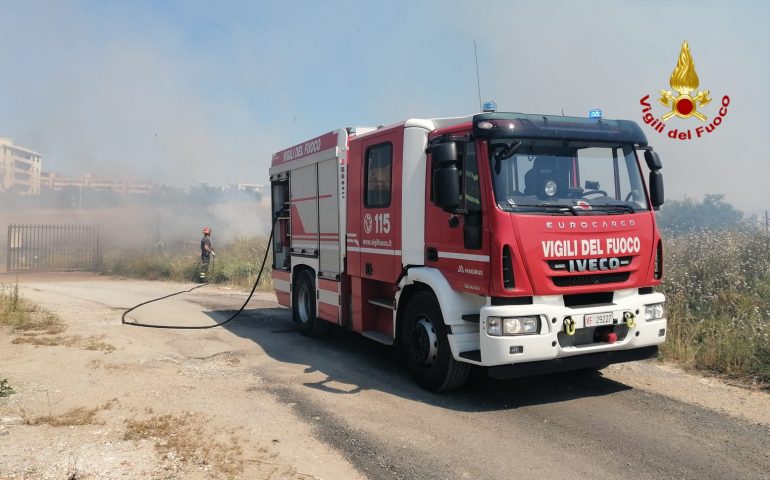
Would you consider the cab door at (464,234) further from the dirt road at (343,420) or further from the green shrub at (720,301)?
the green shrub at (720,301)

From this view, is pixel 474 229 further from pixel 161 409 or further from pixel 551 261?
pixel 161 409

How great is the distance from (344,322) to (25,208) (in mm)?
40156

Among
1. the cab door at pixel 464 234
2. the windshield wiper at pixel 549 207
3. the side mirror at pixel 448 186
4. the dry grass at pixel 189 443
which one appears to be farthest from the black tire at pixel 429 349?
the dry grass at pixel 189 443

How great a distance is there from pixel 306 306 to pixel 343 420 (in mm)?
4481

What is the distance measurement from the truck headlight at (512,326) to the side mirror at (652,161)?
2.27 meters

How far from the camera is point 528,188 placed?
580 centimetres

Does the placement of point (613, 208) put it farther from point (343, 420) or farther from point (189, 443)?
point (189, 443)

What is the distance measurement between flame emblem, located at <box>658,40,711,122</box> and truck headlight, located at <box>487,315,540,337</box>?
7.48 m

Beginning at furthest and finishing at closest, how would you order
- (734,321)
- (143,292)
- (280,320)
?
(143,292) → (280,320) → (734,321)

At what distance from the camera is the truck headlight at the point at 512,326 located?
17.9 ft

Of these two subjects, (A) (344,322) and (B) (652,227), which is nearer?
(B) (652,227)

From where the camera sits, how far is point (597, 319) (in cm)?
571

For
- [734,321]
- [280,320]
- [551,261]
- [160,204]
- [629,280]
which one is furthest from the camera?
[160,204]

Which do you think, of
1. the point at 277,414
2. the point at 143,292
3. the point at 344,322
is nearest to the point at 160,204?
the point at 143,292
